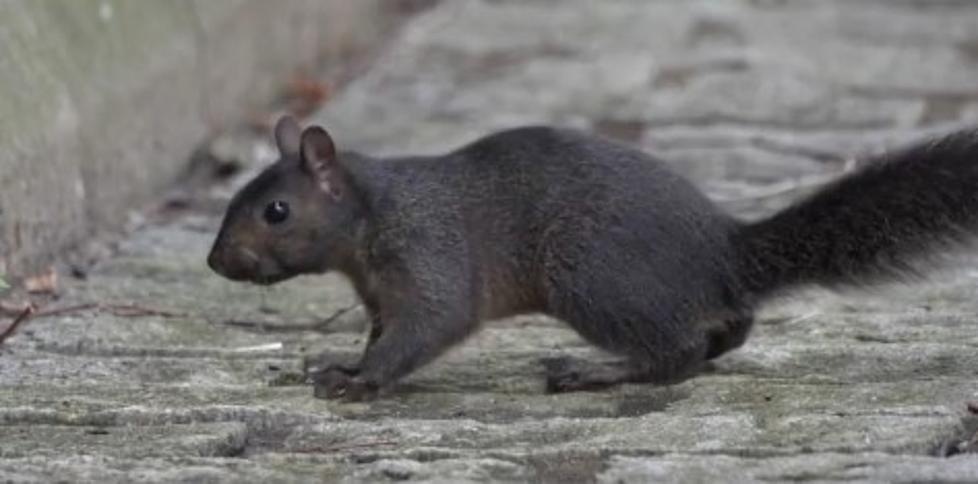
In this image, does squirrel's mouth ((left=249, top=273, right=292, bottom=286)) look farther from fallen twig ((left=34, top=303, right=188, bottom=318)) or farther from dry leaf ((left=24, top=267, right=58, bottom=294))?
dry leaf ((left=24, top=267, right=58, bottom=294))

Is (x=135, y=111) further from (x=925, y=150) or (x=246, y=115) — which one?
(x=925, y=150)

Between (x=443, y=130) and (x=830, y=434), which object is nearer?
(x=830, y=434)

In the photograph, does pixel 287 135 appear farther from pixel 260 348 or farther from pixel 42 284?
pixel 42 284

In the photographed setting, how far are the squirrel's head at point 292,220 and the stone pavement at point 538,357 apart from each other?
225mm

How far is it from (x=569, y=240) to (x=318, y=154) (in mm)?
681

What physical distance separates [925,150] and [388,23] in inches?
236

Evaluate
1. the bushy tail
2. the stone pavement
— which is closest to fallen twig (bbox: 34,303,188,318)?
the stone pavement

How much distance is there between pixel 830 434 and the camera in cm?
427

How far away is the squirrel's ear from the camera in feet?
18.4

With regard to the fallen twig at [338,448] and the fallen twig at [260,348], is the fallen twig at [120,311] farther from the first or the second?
the fallen twig at [338,448]

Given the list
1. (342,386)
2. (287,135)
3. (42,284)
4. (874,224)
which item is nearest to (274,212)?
(287,135)

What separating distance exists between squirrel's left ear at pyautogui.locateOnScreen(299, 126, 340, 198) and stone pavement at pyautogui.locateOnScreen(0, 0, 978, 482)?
0.44 meters

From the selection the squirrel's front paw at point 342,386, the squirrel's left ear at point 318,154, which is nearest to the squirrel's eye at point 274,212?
the squirrel's left ear at point 318,154

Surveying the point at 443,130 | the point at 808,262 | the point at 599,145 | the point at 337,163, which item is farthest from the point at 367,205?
the point at 443,130
